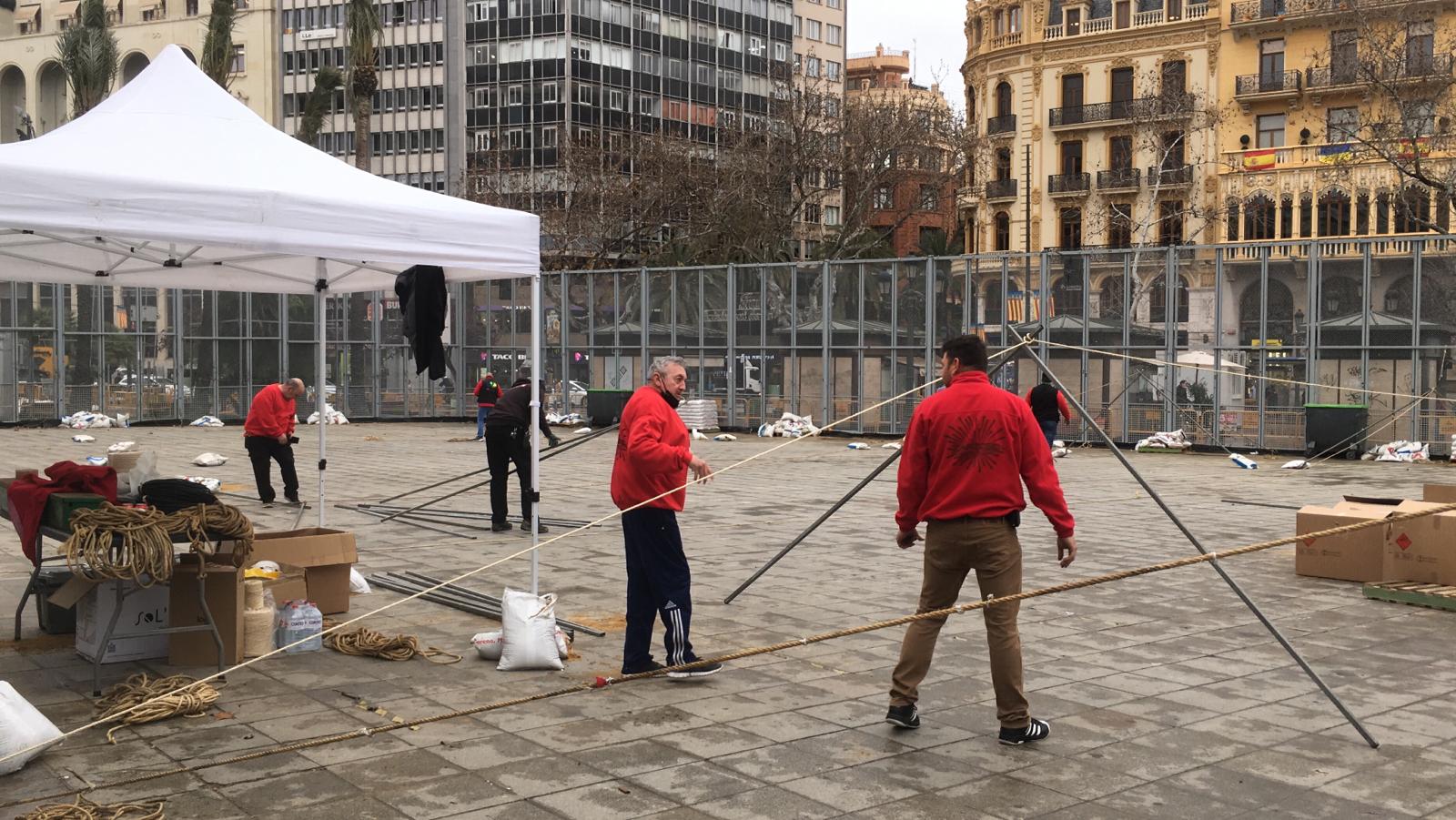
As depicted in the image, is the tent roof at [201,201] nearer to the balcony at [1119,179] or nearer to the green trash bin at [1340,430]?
the green trash bin at [1340,430]

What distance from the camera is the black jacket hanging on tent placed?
9.74m

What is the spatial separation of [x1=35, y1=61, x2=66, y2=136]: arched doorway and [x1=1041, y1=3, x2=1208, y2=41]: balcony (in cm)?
5853

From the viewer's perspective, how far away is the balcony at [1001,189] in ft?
203

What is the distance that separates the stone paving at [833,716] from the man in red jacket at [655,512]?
262mm

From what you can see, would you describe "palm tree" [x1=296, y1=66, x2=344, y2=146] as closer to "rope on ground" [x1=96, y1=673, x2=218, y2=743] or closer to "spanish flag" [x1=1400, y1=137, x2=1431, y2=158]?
"spanish flag" [x1=1400, y1=137, x2=1431, y2=158]

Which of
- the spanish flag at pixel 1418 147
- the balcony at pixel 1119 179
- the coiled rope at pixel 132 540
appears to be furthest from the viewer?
the balcony at pixel 1119 179

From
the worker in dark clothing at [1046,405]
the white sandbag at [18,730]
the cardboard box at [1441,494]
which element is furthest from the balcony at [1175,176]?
the white sandbag at [18,730]

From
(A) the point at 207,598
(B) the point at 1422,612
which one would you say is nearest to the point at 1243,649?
(B) the point at 1422,612

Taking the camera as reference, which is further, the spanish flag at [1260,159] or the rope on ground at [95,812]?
the spanish flag at [1260,159]

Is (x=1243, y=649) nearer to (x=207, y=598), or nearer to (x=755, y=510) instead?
(x=207, y=598)

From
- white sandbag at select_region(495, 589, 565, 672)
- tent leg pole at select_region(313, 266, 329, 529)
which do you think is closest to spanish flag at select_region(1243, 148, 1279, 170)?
tent leg pole at select_region(313, 266, 329, 529)

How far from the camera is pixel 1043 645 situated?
A: 28.0ft

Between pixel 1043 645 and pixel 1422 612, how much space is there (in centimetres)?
318

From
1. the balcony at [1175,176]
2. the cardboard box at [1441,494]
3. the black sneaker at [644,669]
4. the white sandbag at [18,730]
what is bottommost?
the black sneaker at [644,669]
